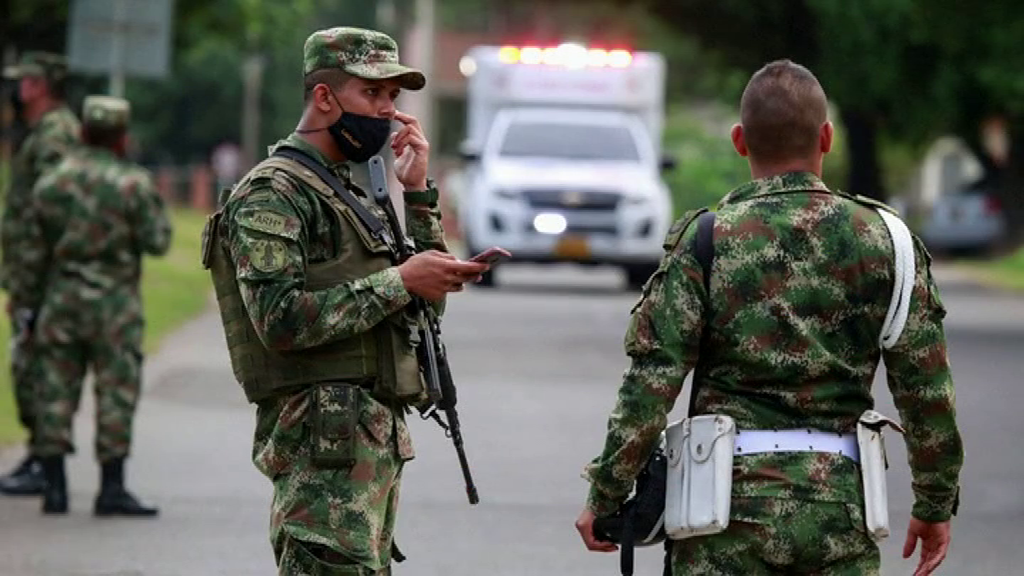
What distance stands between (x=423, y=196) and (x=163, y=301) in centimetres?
1882

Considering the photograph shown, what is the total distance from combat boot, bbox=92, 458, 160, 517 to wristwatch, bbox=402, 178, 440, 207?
5.05 metres

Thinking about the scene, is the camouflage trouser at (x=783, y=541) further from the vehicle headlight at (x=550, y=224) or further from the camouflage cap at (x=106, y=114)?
the vehicle headlight at (x=550, y=224)

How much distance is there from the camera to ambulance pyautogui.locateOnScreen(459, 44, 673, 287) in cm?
2711

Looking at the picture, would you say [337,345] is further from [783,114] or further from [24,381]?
[24,381]

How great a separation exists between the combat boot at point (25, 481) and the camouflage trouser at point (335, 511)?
5.95 meters

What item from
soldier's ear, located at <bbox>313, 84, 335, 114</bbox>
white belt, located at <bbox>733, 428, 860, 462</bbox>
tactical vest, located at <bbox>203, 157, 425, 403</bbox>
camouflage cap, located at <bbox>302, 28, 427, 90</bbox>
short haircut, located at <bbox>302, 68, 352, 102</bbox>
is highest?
camouflage cap, located at <bbox>302, 28, 427, 90</bbox>

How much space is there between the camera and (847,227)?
536 cm

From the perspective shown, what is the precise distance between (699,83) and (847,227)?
62961mm

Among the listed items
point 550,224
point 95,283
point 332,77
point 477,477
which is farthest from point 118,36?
point 332,77

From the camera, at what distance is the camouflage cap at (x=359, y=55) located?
5.88 m

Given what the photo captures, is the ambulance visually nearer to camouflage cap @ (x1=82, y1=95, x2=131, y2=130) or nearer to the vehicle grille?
the vehicle grille

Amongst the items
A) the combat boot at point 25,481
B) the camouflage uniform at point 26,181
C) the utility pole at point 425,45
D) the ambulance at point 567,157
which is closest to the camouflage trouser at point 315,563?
the camouflage uniform at point 26,181

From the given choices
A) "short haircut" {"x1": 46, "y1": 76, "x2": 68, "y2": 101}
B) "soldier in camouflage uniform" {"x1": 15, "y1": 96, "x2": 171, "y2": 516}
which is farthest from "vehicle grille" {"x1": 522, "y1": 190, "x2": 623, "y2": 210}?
"soldier in camouflage uniform" {"x1": 15, "y1": 96, "x2": 171, "y2": 516}

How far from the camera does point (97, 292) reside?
35.4ft
